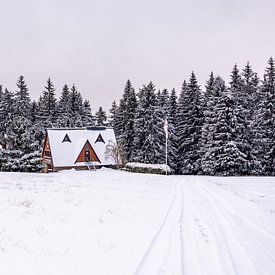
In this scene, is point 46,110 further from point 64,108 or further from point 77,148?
point 77,148

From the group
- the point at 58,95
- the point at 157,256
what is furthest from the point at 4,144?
the point at 157,256

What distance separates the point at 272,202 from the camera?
1356cm

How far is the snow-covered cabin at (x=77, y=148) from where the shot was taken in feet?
161

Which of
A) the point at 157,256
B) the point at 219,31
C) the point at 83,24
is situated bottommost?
the point at 157,256

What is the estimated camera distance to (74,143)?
2015 inches

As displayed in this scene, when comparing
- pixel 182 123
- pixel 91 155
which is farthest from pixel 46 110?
pixel 182 123

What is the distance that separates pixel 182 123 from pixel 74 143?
1974cm

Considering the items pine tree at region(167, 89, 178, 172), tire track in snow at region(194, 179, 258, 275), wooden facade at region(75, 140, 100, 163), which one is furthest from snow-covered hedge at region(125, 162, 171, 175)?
tire track in snow at region(194, 179, 258, 275)

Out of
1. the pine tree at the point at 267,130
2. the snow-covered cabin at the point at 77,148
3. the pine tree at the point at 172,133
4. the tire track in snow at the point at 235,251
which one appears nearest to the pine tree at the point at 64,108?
the snow-covered cabin at the point at 77,148

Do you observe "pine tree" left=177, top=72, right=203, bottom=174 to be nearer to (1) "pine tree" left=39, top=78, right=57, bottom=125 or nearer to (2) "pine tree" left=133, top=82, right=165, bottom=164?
(2) "pine tree" left=133, top=82, right=165, bottom=164

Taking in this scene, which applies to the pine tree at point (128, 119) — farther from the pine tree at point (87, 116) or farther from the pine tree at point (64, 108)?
the pine tree at point (64, 108)

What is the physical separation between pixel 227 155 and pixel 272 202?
26.4 meters

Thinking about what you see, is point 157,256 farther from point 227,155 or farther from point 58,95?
point 58,95

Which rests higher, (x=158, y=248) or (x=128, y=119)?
(x=128, y=119)
